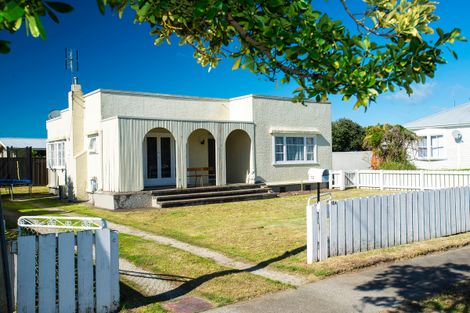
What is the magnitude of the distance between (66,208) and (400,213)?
13.1 meters

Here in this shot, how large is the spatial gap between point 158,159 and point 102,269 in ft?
47.4

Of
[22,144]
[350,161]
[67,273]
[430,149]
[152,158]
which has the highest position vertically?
[22,144]

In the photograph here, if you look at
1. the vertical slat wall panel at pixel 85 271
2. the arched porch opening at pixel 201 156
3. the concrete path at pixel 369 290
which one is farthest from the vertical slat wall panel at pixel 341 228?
the arched porch opening at pixel 201 156

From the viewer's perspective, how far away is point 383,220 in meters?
8.37

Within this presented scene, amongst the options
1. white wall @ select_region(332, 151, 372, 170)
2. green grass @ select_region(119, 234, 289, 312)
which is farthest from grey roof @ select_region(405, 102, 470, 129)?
green grass @ select_region(119, 234, 289, 312)

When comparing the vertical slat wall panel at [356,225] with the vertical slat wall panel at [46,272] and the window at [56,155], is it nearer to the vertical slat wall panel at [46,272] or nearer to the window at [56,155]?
the vertical slat wall panel at [46,272]

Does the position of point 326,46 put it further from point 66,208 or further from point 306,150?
point 306,150

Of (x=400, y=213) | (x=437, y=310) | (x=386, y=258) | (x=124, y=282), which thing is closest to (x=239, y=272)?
(x=124, y=282)

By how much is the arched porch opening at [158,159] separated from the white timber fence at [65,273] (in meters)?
13.7

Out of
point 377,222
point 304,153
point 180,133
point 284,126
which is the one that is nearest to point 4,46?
point 377,222

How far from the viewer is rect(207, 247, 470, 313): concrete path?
530 centimetres

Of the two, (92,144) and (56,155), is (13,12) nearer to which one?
(92,144)

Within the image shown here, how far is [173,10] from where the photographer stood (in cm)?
472

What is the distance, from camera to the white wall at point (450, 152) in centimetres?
2650
